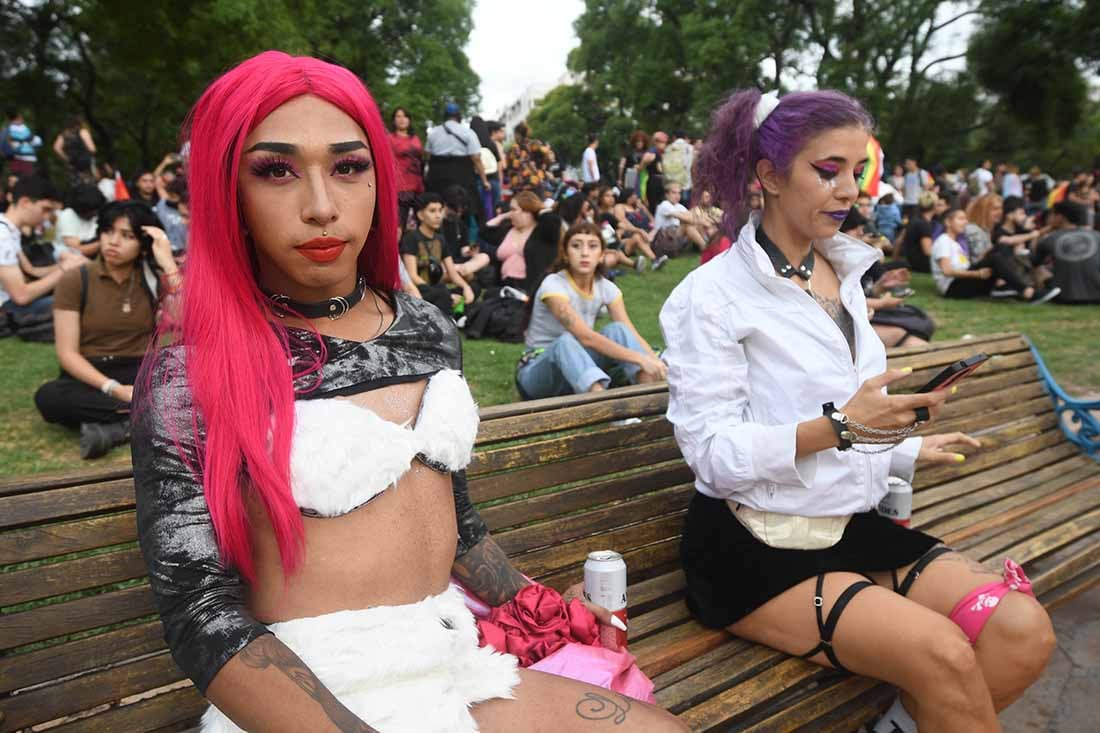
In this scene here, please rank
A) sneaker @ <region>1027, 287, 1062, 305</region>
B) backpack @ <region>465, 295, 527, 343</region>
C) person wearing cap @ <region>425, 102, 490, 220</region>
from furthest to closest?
sneaker @ <region>1027, 287, 1062, 305</region>, person wearing cap @ <region>425, 102, 490, 220</region>, backpack @ <region>465, 295, 527, 343</region>

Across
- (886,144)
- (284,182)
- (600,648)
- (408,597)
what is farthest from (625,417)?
(886,144)

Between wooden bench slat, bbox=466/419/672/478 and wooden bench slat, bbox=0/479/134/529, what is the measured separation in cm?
95

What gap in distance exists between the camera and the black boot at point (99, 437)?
15.1 ft

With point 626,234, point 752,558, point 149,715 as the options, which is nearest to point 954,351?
point 752,558

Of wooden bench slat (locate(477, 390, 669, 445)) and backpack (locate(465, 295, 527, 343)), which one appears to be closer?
wooden bench slat (locate(477, 390, 669, 445))

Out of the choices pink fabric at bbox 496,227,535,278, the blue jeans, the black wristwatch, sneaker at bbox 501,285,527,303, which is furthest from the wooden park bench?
pink fabric at bbox 496,227,535,278

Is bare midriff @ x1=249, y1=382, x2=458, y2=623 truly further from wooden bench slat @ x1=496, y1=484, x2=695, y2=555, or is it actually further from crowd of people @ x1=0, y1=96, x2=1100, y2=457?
wooden bench slat @ x1=496, y1=484, x2=695, y2=555

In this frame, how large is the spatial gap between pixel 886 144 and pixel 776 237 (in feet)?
112

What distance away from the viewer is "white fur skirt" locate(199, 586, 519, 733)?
143 centimetres

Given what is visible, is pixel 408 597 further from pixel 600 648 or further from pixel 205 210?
pixel 205 210

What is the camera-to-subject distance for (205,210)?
1504 mm

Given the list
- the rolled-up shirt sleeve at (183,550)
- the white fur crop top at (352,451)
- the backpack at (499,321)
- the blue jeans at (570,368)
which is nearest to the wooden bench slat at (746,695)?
the white fur crop top at (352,451)

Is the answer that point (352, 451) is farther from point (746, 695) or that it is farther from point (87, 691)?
point (746, 695)

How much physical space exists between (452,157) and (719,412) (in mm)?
9204
